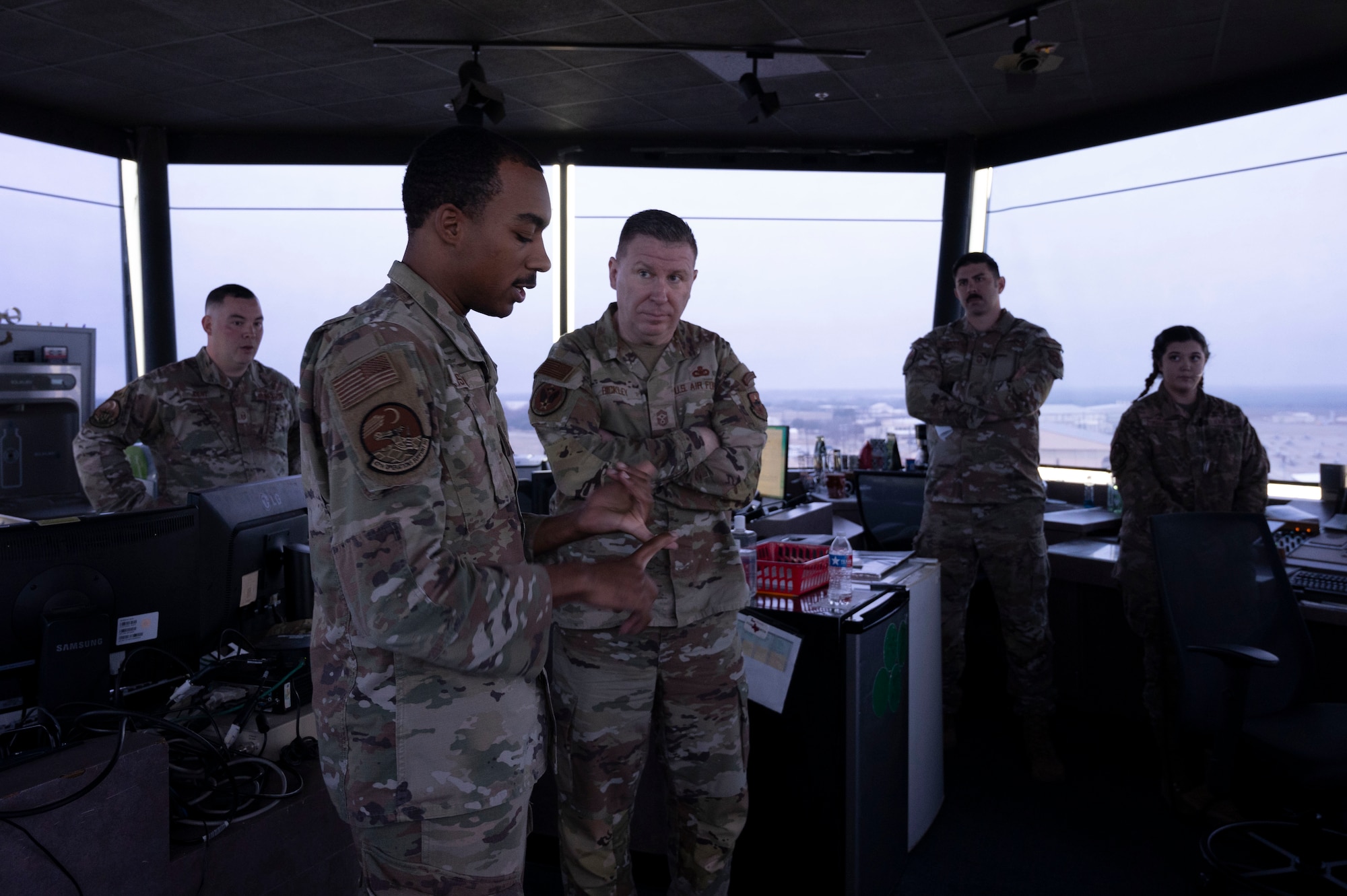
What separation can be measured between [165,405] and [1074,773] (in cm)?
377

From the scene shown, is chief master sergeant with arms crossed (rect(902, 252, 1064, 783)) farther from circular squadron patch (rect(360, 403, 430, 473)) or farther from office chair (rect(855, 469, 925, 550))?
circular squadron patch (rect(360, 403, 430, 473))

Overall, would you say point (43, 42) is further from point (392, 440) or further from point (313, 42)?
point (392, 440)

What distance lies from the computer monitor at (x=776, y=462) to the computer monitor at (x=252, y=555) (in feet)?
6.29

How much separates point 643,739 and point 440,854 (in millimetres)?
767

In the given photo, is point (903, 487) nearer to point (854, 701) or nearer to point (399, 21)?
point (854, 701)

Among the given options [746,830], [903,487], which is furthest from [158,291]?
[746,830]

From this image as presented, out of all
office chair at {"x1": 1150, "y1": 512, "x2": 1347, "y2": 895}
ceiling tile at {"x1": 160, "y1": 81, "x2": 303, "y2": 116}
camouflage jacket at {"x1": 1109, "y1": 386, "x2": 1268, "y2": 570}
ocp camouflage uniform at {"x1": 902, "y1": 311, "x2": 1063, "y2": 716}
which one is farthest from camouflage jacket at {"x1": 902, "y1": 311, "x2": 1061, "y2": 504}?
ceiling tile at {"x1": 160, "y1": 81, "x2": 303, "y2": 116}

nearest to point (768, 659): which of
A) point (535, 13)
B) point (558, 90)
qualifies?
point (535, 13)

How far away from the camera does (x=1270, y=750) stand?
2119 mm

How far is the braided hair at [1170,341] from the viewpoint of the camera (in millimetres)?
3062

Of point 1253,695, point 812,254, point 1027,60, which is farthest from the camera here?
point 812,254

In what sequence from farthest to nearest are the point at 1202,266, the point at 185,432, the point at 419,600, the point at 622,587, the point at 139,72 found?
the point at 1202,266, the point at 139,72, the point at 185,432, the point at 622,587, the point at 419,600

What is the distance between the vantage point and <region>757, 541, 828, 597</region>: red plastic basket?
86.7 inches

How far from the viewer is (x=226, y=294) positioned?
329 cm
